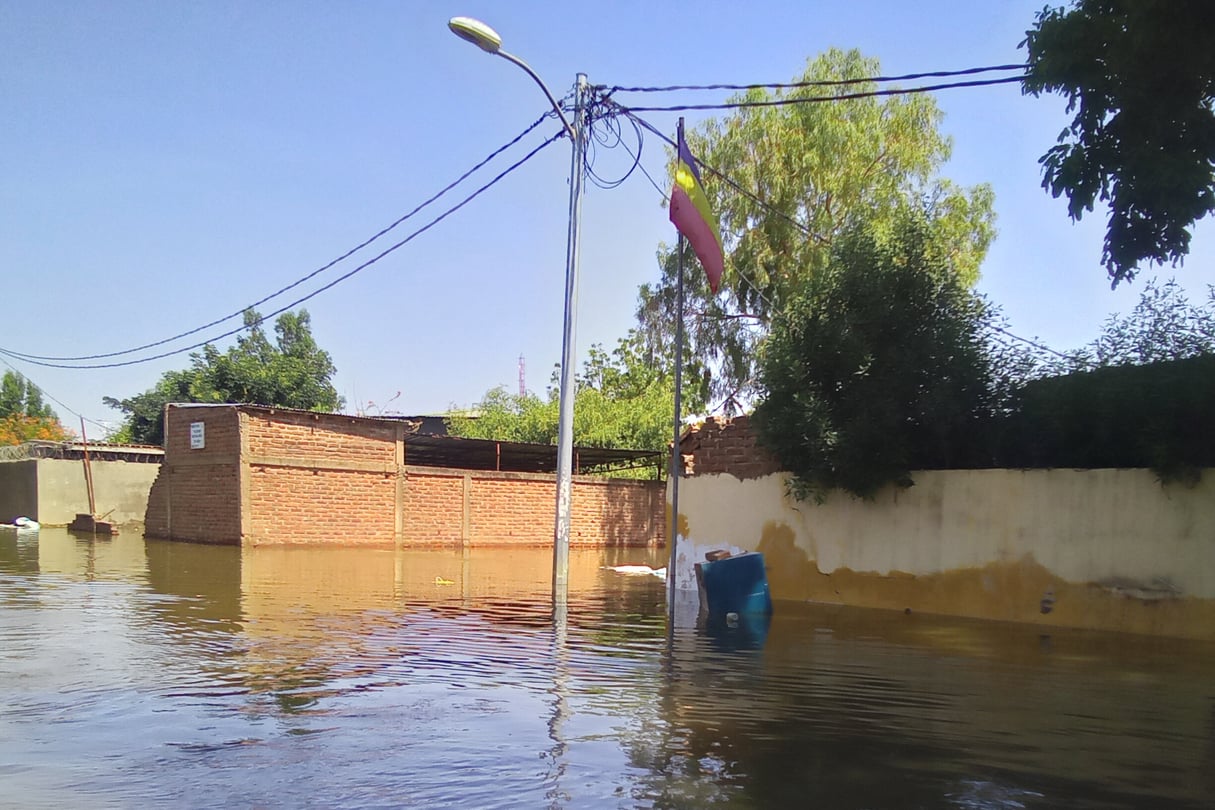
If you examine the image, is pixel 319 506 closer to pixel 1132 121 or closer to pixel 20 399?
pixel 1132 121

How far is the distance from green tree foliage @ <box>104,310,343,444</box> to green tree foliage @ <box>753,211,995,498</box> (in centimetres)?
2664

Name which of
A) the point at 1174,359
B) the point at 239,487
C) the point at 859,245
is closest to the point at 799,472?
the point at 859,245

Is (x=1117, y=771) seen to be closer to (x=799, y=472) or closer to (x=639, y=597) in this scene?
(x=799, y=472)

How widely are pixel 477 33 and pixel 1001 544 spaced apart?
30.2 feet

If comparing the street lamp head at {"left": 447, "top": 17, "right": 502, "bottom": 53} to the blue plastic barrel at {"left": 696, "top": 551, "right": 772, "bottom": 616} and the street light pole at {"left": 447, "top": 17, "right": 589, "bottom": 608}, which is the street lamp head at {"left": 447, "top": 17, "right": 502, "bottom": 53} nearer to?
the street light pole at {"left": 447, "top": 17, "right": 589, "bottom": 608}

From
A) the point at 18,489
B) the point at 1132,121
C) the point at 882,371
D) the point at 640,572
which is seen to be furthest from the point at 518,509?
the point at 1132,121

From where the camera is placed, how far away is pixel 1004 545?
10523 mm

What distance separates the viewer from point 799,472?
12109 mm

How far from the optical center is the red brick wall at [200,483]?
2109 centimetres

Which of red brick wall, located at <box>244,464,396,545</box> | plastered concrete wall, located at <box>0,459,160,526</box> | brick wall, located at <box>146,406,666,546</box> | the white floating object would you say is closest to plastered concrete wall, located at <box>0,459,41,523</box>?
plastered concrete wall, located at <box>0,459,160,526</box>

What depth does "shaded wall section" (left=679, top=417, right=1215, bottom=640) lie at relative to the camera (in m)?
9.20

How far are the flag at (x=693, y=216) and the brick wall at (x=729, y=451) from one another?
3220 mm

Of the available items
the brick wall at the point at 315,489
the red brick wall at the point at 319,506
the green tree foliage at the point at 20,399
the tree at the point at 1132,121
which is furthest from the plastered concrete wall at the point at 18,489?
the green tree foliage at the point at 20,399

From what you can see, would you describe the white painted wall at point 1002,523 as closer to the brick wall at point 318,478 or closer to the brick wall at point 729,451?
the brick wall at point 729,451
